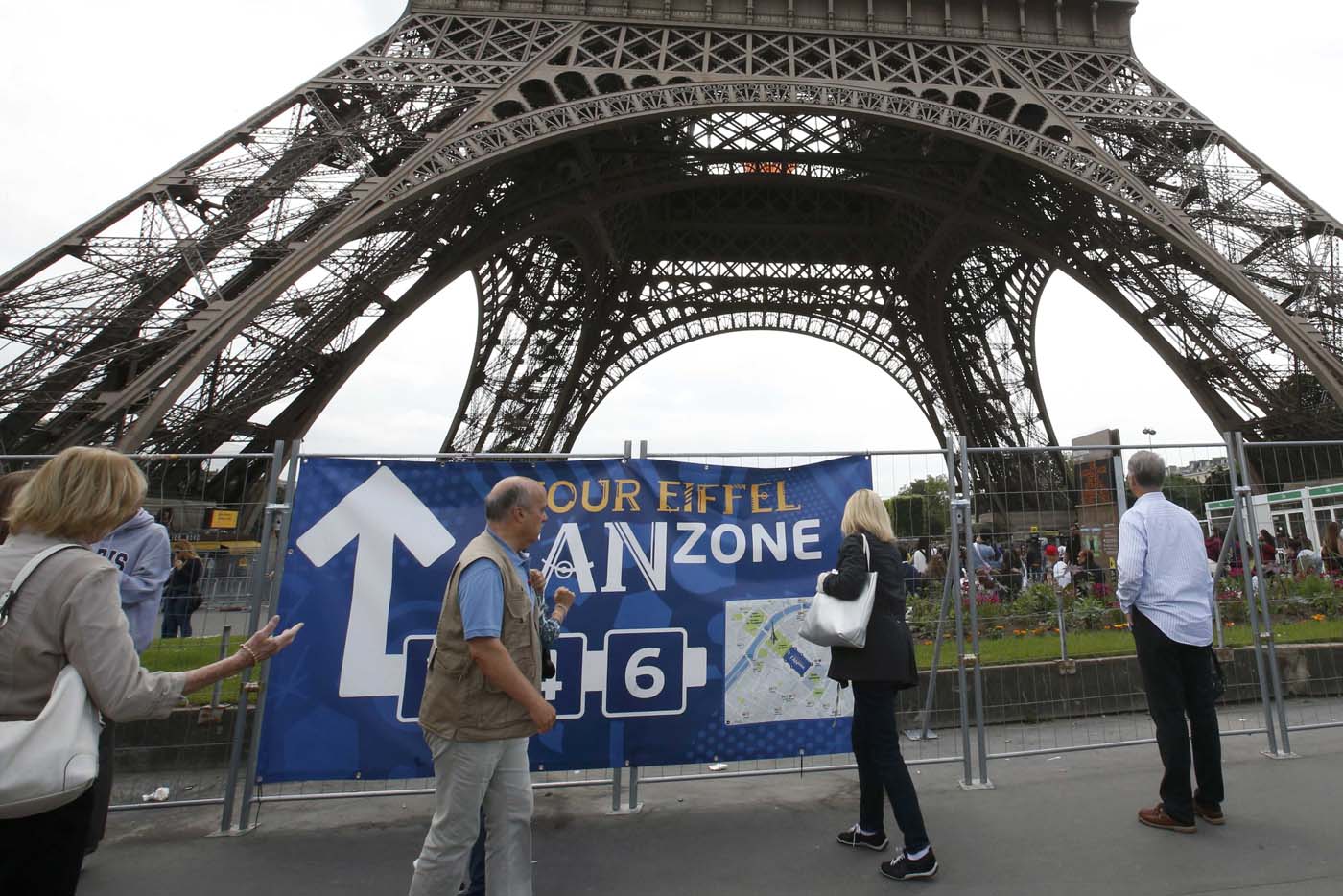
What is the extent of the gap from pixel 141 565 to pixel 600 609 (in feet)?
7.17

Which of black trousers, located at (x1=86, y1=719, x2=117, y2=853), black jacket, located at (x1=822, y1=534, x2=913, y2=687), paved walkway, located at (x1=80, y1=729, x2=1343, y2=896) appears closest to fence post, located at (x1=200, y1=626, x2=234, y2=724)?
paved walkway, located at (x1=80, y1=729, x2=1343, y2=896)

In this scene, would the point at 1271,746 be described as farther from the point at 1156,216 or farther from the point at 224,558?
the point at 1156,216

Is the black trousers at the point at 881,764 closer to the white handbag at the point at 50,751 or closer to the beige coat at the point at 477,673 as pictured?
the beige coat at the point at 477,673

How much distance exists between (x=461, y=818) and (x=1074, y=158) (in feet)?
53.8

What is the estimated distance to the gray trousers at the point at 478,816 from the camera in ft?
8.36

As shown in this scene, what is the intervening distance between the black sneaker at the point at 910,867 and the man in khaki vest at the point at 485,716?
1.57m

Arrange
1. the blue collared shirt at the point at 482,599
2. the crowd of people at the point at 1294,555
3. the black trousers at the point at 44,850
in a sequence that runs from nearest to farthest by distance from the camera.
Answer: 1. the black trousers at the point at 44,850
2. the blue collared shirt at the point at 482,599
3. the crowd of people at the point at 1294,555

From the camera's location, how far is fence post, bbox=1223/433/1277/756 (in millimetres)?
4801

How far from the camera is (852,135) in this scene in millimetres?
19406

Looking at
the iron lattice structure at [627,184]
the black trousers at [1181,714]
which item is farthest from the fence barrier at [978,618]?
the iron lattice structure at [627,184]

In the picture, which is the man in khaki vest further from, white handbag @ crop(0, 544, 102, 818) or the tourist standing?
the tourist standing

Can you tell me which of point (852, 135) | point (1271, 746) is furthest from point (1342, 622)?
point (852, 135)

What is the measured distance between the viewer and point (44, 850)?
68.8 inches

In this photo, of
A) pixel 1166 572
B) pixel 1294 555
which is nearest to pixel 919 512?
pixel 1166 572
